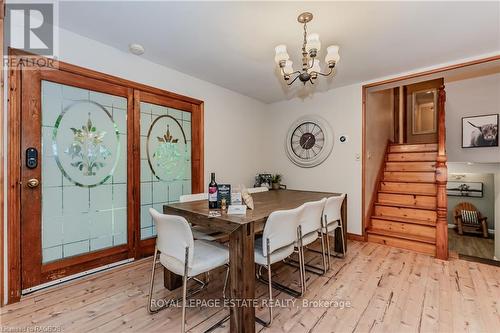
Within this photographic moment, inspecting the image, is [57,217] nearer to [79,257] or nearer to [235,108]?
[79,257]

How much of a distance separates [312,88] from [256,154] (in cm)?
157

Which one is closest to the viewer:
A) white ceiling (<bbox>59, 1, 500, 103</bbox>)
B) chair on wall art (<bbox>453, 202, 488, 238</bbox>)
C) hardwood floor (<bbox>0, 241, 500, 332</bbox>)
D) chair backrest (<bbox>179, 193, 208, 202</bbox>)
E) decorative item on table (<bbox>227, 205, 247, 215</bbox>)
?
hardwood floor (<bbox>0, 241, 500, 332</bbox>)

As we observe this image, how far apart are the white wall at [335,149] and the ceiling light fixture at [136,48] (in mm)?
2710

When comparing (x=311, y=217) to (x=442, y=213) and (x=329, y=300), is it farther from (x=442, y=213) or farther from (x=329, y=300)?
(x=442, y=213)

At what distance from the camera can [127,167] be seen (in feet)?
8.85

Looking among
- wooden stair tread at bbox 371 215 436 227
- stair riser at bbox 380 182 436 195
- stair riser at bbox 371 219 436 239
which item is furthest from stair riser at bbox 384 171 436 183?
stair riser at bbox 371 219 436 239

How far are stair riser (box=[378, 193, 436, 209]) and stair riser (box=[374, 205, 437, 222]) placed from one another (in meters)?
0.13

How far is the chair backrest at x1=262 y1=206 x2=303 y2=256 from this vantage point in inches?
67.0

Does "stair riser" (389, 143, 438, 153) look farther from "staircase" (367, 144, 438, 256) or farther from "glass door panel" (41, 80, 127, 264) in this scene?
"glass door panel" (41, 80, 127, 264)

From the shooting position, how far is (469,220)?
5.38 m

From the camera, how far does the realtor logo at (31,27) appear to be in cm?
194

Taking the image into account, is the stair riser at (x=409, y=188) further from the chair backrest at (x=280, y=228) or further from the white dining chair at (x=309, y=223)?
the chair backrest at (x=280, y=228)

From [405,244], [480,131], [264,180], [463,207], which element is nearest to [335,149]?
[264,180]

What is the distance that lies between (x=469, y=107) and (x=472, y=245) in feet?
9.33
